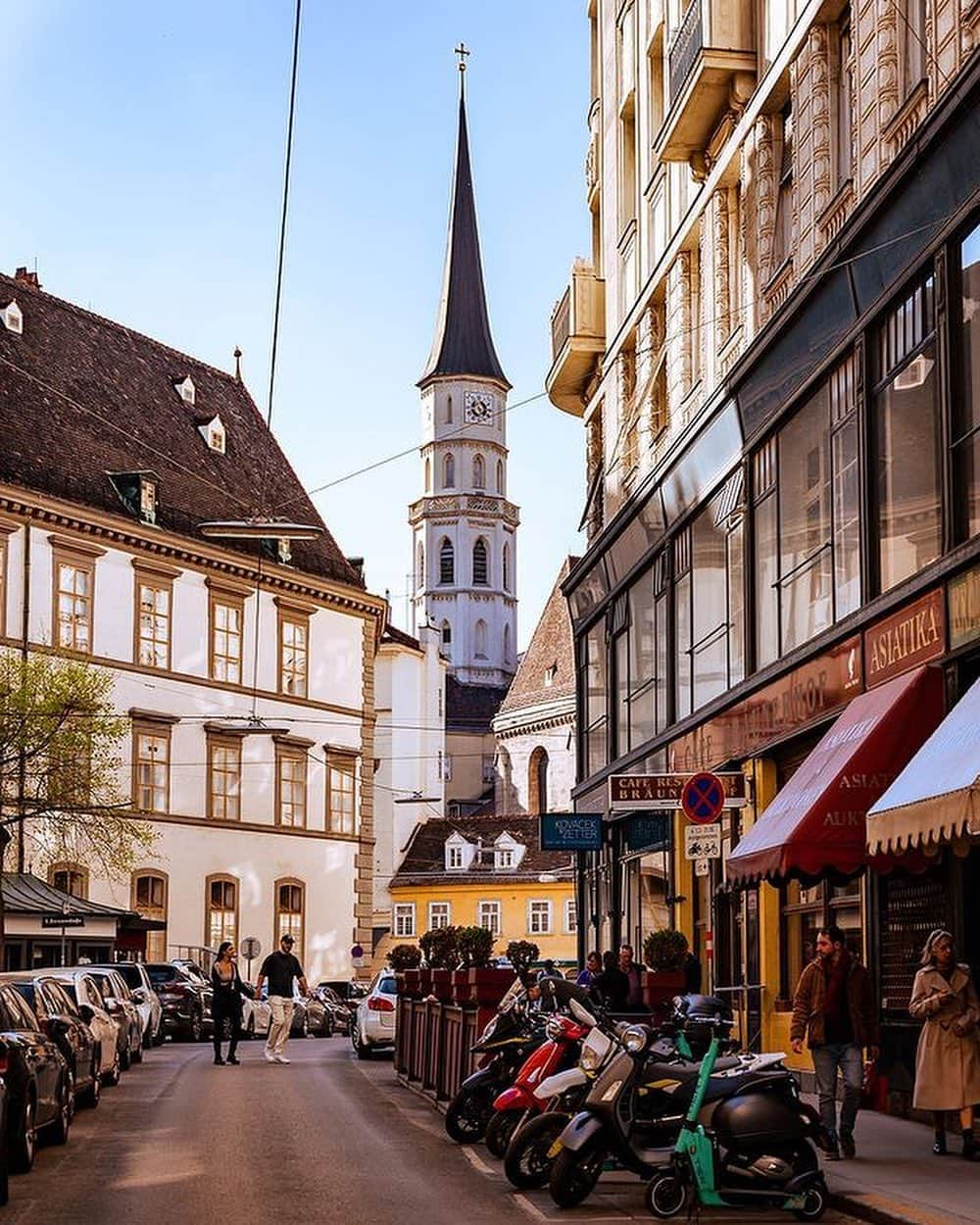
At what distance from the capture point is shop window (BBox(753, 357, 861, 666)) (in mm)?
21391

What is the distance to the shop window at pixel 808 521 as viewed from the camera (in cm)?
2139

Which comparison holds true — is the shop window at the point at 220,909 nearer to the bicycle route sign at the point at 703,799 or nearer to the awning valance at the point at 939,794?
the bicycle route sign at the point at 703,799

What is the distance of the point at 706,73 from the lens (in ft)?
87.6

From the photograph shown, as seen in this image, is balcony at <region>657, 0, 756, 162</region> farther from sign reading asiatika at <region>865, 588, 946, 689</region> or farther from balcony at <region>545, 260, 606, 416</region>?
sign reading asiatika at <region>865, 588, 946, 689</region>

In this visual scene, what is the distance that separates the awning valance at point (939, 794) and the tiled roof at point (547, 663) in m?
92.0

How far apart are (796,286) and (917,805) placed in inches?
368

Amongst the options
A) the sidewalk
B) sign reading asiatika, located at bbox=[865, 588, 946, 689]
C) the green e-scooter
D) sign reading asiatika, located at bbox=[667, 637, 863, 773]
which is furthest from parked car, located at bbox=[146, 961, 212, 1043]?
the green e-scooter

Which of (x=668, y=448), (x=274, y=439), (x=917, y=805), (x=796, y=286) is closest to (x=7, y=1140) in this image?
(x=917, y=805)

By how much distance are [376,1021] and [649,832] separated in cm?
669

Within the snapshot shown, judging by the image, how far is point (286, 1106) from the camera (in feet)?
73.9

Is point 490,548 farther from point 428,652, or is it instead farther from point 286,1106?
point 286,1106

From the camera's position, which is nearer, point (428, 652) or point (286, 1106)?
point (286, 1106)

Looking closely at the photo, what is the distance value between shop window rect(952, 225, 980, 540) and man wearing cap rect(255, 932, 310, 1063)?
1551 cm

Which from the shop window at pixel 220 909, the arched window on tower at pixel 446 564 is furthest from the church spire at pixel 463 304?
the shop window at pixel 220 909
